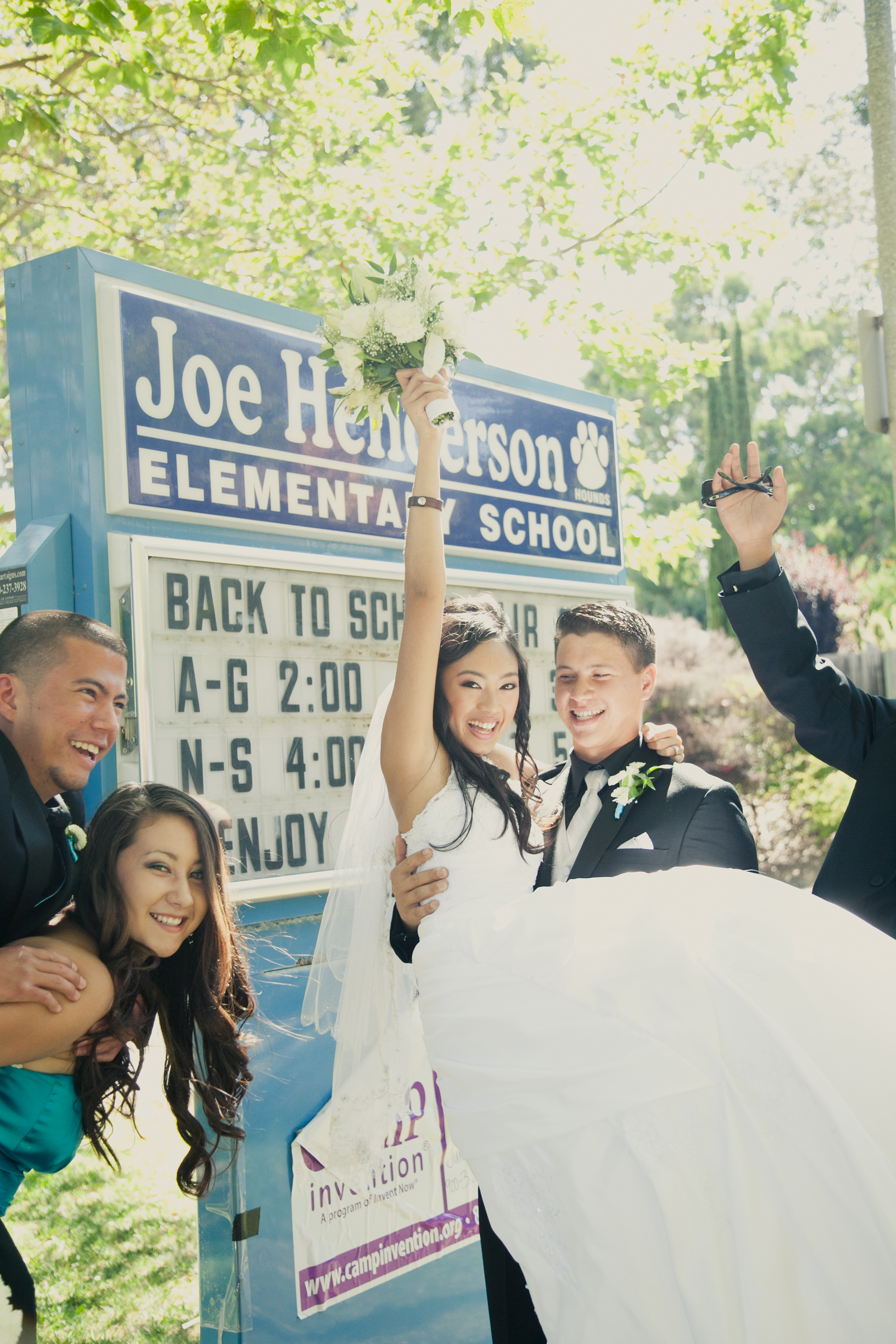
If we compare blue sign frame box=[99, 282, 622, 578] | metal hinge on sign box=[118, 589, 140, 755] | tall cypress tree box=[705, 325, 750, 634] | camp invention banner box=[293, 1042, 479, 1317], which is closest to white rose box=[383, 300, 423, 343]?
blue sign frame box=[99, 282, 622, 578]

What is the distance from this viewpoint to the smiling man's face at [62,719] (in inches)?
109

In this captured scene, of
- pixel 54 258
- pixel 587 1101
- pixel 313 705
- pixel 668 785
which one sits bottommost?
pixel 587 1101

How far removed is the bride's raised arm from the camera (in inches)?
110

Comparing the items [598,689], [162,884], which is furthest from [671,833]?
[162,884]

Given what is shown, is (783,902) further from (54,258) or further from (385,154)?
(385,154)

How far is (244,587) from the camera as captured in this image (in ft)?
11.8

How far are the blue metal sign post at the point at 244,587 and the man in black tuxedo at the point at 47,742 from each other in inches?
13.1

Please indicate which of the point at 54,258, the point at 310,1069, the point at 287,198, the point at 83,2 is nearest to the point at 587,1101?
the point at 310,1069

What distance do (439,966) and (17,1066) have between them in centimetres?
108

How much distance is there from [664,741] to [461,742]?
2.00 ft

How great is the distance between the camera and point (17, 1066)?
8.62 ft

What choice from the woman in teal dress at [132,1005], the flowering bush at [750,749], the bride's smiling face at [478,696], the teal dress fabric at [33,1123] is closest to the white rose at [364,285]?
the bride's smiling face at [478,696]

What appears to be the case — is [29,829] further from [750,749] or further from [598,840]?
[750,749]

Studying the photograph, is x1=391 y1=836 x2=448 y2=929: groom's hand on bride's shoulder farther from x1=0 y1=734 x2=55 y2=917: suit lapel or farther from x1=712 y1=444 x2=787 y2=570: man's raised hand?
x1=712 y1=444 x2=787 y2=570: man's raised hand
